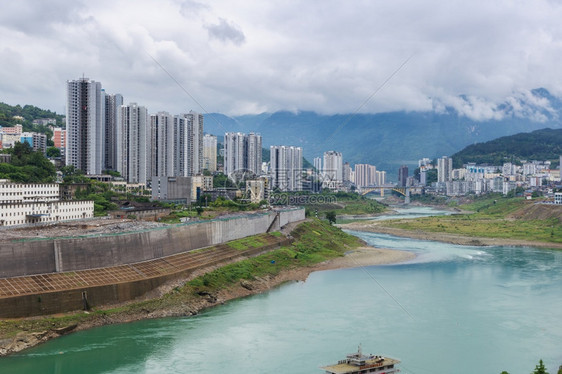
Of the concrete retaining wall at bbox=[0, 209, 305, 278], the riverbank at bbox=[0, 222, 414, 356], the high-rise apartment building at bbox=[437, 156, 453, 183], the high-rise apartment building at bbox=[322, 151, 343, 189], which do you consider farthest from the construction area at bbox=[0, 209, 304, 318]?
the high-rise apartment building at bbox=[437, 156, 453, 183]

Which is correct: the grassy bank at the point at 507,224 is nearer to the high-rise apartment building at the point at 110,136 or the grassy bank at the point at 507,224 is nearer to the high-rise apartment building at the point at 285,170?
the high-rise apartment building at the point at 285,170

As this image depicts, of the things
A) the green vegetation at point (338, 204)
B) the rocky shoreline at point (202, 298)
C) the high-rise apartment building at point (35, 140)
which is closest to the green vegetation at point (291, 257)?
the rocky shoreline at point (202, 298)

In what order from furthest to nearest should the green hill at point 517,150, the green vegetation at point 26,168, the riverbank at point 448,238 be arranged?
the green hill at point 517,150
the riverbank at point 448,238
the green vegetation at point 26,168

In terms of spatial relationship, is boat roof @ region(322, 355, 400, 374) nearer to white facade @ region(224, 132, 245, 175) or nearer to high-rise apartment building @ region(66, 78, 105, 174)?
high-rise apartment building @ region(66, 78, 105, 174)

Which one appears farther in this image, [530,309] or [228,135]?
[228,135]

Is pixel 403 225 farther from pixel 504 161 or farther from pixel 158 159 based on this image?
pixel 504 161

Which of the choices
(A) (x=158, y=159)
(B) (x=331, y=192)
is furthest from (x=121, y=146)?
(B) (x=331, y=192)

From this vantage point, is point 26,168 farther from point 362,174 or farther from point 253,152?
point 362,174
